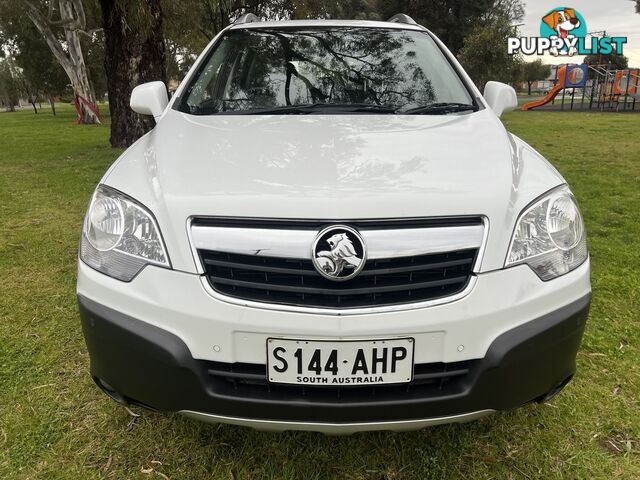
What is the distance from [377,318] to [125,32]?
25.0 feet

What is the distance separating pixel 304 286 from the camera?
146 cm

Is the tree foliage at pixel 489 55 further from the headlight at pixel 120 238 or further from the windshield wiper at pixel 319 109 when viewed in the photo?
the headlight at pixel 120 238

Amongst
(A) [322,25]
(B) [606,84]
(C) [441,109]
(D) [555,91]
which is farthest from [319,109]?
(B) [606,84]

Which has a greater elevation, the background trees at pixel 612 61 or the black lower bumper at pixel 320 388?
the background trees at pixel 612 61

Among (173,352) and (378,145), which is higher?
(378,145)

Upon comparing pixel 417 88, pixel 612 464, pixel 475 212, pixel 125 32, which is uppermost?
pixel 125 32

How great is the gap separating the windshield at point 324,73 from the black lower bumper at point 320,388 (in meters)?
1.19

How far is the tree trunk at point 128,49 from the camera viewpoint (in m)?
7.57

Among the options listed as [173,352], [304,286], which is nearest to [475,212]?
[304,286]

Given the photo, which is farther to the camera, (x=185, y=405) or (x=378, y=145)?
(x=378, y=145)

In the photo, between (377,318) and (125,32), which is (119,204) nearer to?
(377,318)

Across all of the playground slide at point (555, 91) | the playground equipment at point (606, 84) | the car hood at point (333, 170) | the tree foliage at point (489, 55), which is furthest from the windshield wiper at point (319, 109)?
the playground slide at point (555, 91)

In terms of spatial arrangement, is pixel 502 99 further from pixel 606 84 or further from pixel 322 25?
pixel 606 84

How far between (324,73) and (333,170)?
1.18 meters
